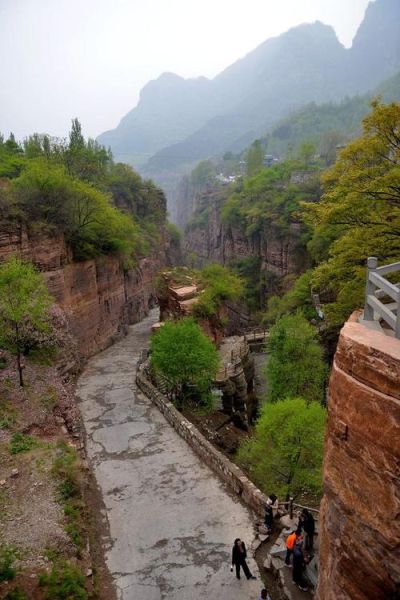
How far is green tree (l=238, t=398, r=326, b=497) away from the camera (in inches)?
537

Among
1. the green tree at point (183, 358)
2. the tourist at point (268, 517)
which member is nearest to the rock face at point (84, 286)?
the green tree at point (183, 358)

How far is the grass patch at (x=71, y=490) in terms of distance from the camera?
10.3 metres

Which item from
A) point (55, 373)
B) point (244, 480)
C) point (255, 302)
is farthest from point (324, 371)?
point (255, 302)

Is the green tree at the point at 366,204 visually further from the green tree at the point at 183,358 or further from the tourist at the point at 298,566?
the tourist at the point at 298,566

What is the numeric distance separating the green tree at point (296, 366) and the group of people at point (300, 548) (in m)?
11.1

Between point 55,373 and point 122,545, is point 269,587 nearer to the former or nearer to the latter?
point 122,545

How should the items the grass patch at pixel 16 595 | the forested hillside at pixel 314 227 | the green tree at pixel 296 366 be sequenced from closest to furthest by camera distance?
1. the grass patch at pixel 16 595
2. the forested hillside at pixel 314 227
3. the green tree at pixel 296 366

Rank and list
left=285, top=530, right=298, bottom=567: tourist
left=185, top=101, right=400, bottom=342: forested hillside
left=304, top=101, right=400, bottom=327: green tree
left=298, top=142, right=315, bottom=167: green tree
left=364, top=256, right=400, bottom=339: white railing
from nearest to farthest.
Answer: left=364, top=256, right=400, bottom=339: white railing, left=285, top=530, right=298, bottom=567: tourist, left=304, top=101, right=400, bottom=327: green tree, left=185, top=101, right=400, bottom=342: forested hillside, left=298, top=142, right=315, bottom=167: green tree

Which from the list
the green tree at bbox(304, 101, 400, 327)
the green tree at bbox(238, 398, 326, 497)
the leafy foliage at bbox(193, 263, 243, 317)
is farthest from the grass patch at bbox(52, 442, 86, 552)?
the leafy foliage at bbox(193, 263, 243, 317)

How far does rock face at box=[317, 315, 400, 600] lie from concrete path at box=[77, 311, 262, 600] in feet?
16.1

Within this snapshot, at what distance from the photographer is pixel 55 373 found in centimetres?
2020

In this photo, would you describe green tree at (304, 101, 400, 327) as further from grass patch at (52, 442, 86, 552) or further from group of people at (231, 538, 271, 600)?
grass patch at (52, 442, 86, 552)

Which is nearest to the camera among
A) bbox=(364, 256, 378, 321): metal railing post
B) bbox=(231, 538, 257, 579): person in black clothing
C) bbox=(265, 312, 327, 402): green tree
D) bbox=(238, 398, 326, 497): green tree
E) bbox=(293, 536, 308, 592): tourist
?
bbox=(364, 256, 378, 321): metal railing post

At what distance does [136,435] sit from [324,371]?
1000 centimetres
